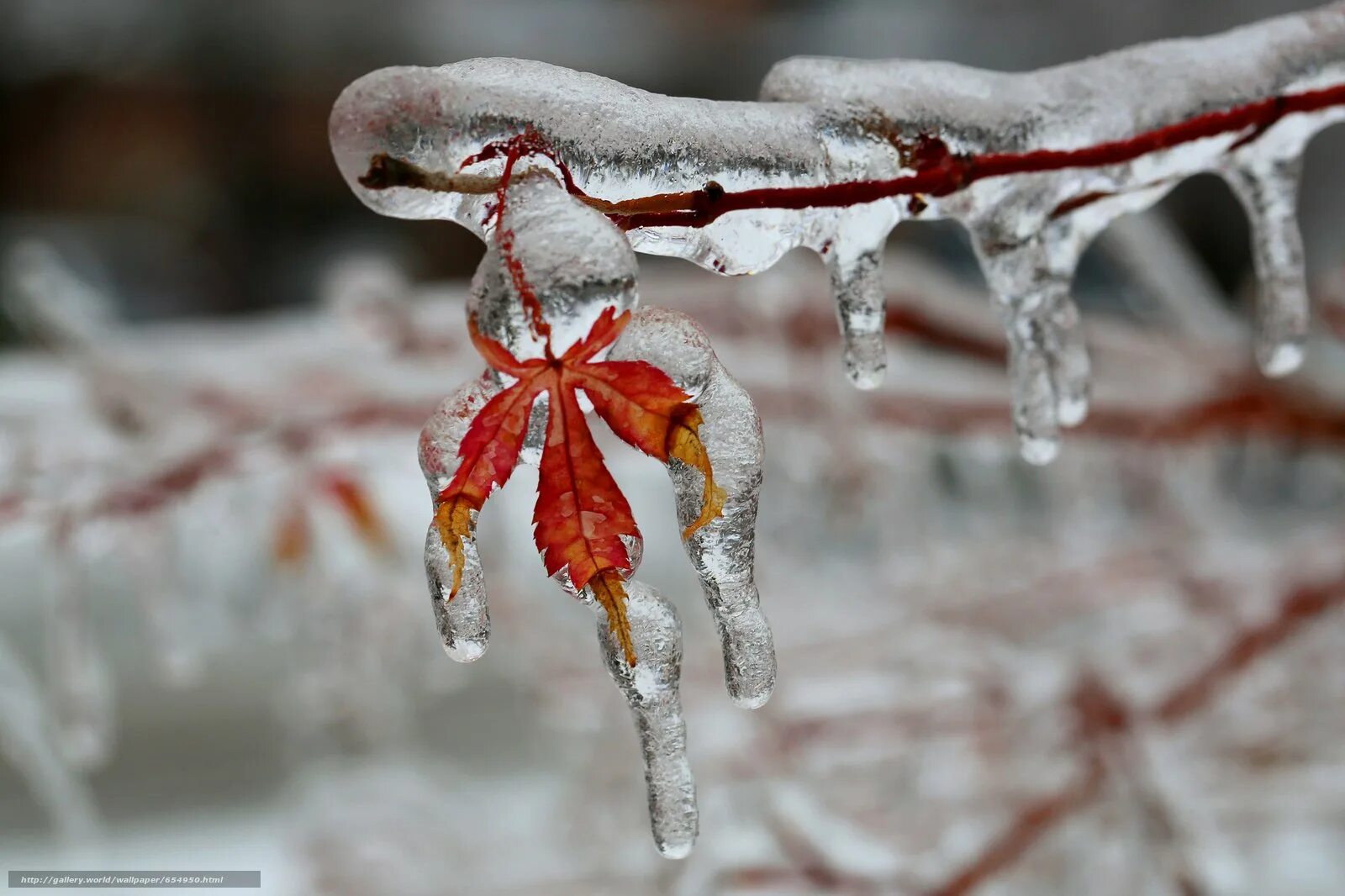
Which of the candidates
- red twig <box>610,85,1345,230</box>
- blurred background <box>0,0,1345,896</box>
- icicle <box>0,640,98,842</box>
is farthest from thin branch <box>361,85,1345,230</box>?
icicle <box>0,640,98,842</box>

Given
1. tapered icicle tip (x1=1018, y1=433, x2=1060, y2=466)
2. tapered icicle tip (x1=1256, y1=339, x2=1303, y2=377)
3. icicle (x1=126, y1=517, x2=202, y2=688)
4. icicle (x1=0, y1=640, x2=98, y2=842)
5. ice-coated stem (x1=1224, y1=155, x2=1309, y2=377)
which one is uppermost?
icicle (x1=126, y1=517, x2=202, y2=688)

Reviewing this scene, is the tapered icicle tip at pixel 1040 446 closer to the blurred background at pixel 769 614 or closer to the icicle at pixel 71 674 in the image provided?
the blurred background at pixel 769 614

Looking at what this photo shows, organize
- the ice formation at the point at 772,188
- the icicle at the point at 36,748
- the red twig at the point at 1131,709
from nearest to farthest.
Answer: the ice formation at the point at 772,188 < the red twig at the point at 1131,709 < the icicle at the point at 36,748

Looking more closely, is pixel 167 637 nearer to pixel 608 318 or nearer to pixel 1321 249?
pixel 608 318

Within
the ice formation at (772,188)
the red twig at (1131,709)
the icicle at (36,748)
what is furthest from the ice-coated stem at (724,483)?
the icicle at (36,748)

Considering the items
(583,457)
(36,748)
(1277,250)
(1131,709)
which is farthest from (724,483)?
(36,748)

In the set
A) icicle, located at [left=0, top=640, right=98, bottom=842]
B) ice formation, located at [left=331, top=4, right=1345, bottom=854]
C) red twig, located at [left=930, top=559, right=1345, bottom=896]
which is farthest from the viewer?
icicle, located at [left=0, top=640, right=98, bottom=842]

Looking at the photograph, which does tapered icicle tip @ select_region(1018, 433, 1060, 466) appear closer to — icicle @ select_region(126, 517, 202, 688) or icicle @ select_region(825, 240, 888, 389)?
icicle @ select_region(825, 240, 888, 389)
